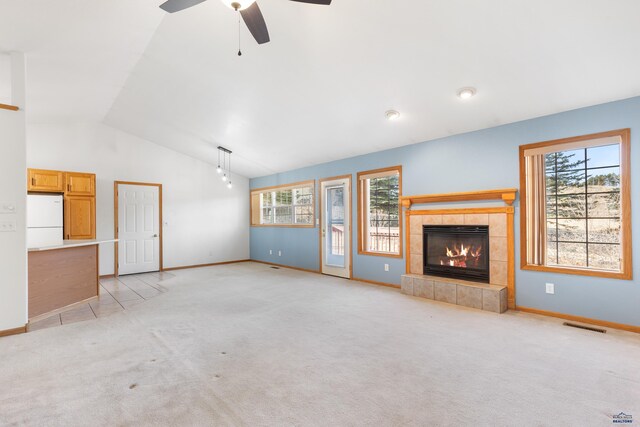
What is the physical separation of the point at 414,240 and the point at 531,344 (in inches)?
90.3

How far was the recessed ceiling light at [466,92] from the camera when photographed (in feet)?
11.6

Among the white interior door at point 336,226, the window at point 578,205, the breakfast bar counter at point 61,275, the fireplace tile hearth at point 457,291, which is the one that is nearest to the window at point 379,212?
the white interior door at point 336,226

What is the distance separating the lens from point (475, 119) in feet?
13.5

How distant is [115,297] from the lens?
4.93 metres

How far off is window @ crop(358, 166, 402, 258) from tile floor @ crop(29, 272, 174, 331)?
3762mm

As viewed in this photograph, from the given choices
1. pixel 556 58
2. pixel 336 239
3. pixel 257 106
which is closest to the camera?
pixel 556 58

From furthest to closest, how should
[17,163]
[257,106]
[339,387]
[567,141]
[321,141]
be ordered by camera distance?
[321,141] < [257,106] < [567,141] < [17,163] < [339,387]

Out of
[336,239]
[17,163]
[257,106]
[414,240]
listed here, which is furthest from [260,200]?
[17,163]

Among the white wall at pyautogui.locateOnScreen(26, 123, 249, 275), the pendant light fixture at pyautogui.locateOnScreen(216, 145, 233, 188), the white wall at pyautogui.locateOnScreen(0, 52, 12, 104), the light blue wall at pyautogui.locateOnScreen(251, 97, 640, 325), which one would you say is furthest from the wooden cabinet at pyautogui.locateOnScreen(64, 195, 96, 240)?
the light blue wall at pyautogui.locateOnScreen(251, 97, 640, 325)

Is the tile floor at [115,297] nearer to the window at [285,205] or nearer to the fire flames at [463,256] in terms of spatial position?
the window at [285,205]

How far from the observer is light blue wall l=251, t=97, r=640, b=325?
10.8 ft

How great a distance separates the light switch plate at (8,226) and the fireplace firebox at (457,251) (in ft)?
Result: 17.1

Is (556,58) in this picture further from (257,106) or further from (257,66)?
(257,106)

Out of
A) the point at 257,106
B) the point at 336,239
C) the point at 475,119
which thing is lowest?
the point at 336,239
